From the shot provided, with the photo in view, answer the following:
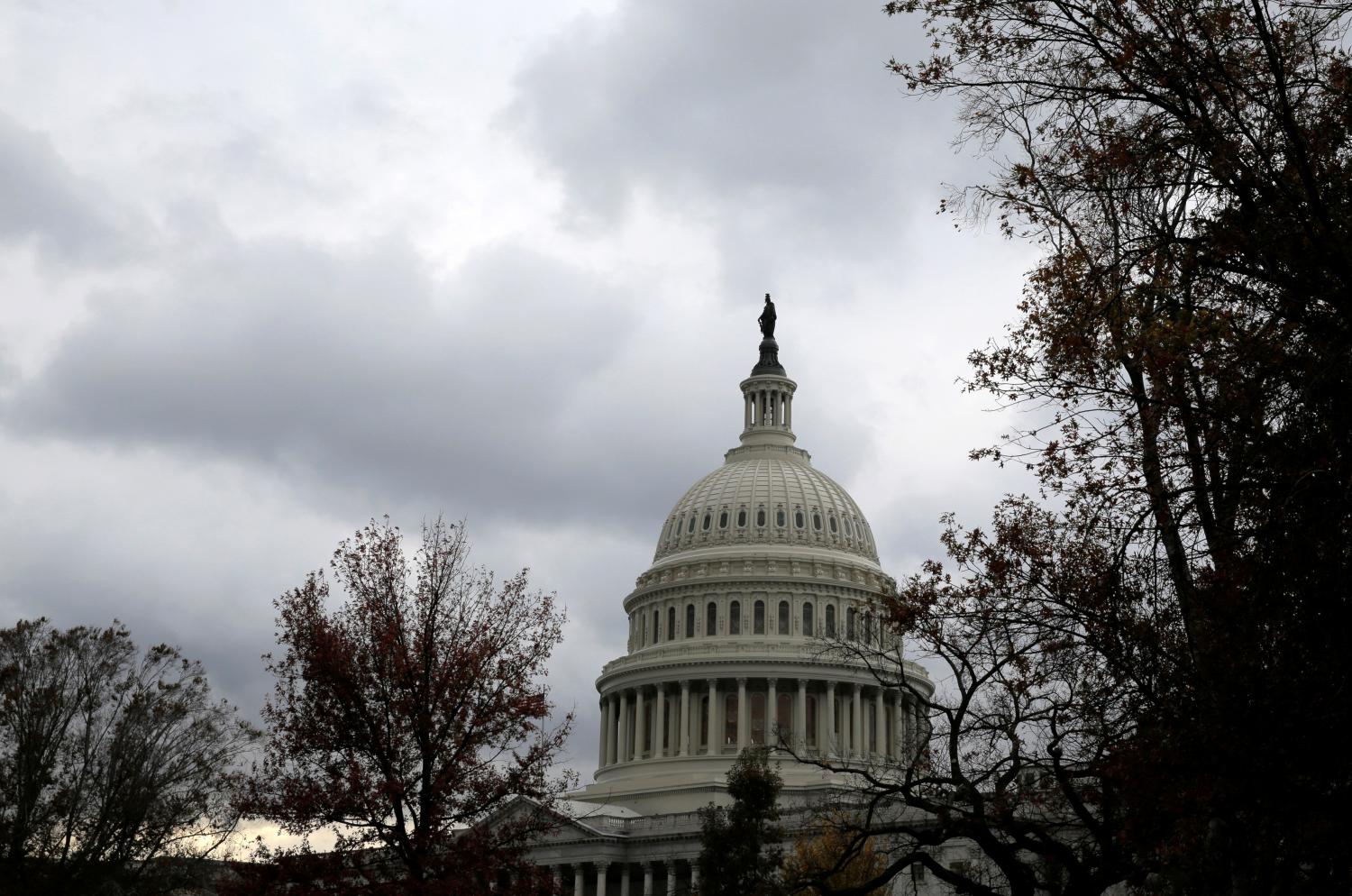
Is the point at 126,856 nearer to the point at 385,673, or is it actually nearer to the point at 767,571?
the point at 385,673

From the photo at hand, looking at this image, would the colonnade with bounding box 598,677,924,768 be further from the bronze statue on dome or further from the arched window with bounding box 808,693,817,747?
the bronze statue on dome

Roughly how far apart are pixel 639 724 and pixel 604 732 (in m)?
6.61

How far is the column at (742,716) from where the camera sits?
117 meters

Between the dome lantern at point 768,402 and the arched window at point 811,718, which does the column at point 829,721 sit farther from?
the dome lantern at point 768,402

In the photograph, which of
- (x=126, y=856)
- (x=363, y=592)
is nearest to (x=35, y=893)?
(x=126, y=856)

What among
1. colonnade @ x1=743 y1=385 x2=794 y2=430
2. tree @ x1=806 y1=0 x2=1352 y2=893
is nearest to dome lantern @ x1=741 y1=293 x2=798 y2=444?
colonnade @ x1=743 y1=385 x2=794 y2=430

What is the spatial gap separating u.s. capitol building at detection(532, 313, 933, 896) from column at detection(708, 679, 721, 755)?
142mm

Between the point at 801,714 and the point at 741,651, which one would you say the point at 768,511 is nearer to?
the point at 741,651

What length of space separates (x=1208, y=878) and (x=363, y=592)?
18942 millimetres

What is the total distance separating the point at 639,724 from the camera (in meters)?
123

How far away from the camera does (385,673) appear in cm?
3158

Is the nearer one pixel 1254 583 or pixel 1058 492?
pixel 1254 583

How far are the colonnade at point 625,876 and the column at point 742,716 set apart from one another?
16418 mm

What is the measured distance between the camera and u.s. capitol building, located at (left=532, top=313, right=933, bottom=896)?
375ft
